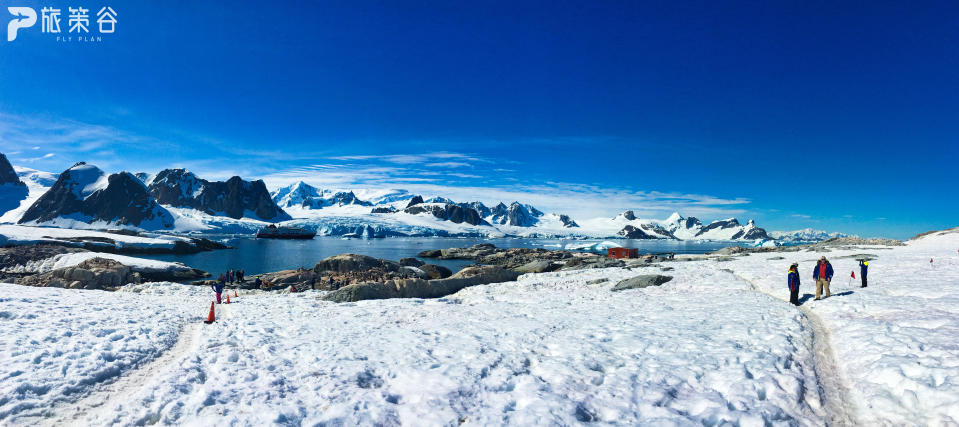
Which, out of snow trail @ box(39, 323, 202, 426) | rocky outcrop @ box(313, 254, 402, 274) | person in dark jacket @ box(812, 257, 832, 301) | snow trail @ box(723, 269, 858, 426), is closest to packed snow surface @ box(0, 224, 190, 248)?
rocky outcrop @ box(313, 254, 402, 274)

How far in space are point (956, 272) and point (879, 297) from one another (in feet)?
42.4

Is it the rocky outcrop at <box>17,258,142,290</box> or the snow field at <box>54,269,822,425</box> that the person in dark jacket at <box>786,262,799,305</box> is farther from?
the rocky outcrop at <box>17,258,142,290</box>

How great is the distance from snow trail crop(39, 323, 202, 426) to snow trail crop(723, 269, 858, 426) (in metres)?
12.9

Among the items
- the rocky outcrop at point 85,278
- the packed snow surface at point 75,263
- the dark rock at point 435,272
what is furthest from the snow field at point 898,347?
the packed snow surface at point 75,263

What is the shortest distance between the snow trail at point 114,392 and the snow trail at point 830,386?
12901 millimetres

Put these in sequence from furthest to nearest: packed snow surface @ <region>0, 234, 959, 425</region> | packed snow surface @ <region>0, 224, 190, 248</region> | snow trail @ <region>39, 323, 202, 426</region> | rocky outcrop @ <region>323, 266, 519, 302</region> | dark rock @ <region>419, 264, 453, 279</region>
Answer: packed snow surface @ <region>0, 224, 190, 248</region>
dark rock @ <region>419, 264, 453, 279</region>
rocky outcrop @ <region>323, 266, 519, 302</region>
snow trail @ <region>39, 323, 202, 426</region>
packed snow surface @ <region>0, 234, 959, 425</region>

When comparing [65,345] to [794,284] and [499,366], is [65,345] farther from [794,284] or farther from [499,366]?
[794,284]

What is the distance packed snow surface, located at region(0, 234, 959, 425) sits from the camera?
725cm

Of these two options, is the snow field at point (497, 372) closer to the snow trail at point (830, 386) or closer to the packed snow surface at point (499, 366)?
the packed snow surface at point (499, 366)

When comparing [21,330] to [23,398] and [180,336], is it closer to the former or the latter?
[180,336]

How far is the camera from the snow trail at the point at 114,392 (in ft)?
24.3

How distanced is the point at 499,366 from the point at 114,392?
8134 millimetres

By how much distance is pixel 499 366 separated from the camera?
380 inches

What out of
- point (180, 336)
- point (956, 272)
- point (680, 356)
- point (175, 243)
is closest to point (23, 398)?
point (180, 336)
